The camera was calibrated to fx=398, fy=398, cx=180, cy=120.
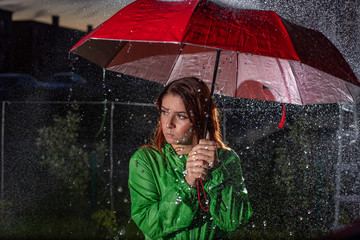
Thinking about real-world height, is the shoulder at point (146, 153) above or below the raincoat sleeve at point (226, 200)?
above

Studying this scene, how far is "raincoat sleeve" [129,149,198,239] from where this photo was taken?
191cm

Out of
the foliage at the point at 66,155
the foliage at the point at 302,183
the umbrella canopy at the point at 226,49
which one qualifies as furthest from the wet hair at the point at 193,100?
the foliage at the point at 66,155

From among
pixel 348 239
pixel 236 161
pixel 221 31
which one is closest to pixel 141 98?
pixel 236 161

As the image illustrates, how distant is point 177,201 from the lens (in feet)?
6.25

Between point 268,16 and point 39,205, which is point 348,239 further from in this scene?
point 39,205

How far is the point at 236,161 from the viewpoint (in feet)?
7.76

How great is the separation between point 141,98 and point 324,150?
3.08m

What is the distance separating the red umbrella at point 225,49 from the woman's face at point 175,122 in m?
0.28

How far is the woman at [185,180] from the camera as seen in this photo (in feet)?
6.34

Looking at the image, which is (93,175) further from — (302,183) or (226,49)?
(226,49)

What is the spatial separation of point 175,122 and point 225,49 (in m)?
0.56

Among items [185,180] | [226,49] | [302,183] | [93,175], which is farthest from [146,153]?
[302,183]

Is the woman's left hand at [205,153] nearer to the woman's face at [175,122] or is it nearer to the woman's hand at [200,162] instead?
the woman's hand at [200,162]

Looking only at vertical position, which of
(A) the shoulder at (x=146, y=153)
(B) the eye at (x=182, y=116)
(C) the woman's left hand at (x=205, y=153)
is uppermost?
(B) the eye at (x=182, y=116)
